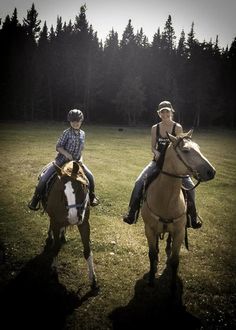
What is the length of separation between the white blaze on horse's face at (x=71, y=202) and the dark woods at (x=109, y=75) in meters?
50.7

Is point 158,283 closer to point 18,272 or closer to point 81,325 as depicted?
→ point 81,325

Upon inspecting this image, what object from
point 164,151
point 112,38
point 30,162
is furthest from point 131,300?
point 112,38

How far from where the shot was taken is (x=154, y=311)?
6.04 m

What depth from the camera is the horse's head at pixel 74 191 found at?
18.8 feet

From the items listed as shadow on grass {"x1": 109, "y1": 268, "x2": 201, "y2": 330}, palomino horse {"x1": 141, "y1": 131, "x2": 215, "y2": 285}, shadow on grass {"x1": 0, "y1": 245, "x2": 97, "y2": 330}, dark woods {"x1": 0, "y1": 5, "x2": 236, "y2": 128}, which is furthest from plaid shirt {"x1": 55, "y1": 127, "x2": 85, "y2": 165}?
dark woods {"x1": 0, "y1": 5, "x2": 236, "y2": 128}

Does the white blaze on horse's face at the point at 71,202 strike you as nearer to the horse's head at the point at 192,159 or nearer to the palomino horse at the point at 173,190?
the palomino horse at the point at 173,190

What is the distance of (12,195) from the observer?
1303cm

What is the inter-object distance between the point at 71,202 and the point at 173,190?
2292 millimetres

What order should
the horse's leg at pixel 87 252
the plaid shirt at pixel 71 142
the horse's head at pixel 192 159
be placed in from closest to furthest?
the horse's head at pixel 192 159, the horse's leg at pixel 87 252, the plaid shirt at pixel 71 142

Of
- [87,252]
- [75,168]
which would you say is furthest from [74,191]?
[87,252]

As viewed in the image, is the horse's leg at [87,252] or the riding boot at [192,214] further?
the riding boot at [192,214]

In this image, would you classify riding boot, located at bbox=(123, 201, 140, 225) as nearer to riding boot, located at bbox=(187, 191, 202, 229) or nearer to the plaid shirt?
riding boot, located at bbox=(187, 191, 202, 229)

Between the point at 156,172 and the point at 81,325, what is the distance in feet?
12.2

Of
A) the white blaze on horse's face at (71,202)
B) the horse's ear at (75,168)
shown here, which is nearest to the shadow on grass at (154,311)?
the white blaze on horse's face at (71,202)
